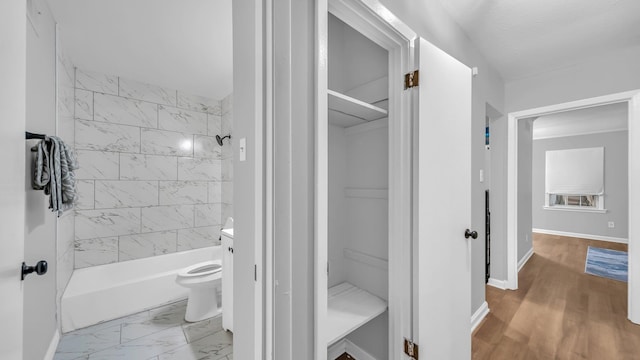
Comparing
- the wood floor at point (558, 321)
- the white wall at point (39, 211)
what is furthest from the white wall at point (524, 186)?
the white wall at point (39, 211)

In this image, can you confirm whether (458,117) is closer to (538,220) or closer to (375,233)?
(375,233)

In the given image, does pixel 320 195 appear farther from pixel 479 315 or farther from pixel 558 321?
pixel 558 321

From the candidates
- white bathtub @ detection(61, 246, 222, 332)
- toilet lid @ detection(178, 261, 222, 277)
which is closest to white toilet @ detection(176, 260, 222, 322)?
toilet lid @ detection(178, 261, 222, 277)

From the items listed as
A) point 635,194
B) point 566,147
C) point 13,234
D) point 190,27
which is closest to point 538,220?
point 566,147

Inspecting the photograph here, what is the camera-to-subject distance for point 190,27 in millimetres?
2023

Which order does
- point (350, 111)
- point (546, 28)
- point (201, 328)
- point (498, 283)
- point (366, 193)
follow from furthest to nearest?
1. point (498, 283)
2. point (201, 328)
3. point (546, 28)
4. point (366, 193)
5. point (350, 111)

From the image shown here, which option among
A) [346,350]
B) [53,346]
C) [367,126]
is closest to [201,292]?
[53,346]

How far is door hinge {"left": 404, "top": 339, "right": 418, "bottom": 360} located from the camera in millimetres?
1363

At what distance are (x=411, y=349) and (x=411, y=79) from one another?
1502 millimetres

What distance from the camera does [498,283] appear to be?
3.07 m

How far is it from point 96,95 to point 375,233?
135 inches

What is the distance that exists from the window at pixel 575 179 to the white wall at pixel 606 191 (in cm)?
10

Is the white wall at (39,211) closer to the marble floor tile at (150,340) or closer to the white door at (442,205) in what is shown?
the marble floor tile at (150,340)

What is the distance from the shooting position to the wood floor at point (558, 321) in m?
1.91
